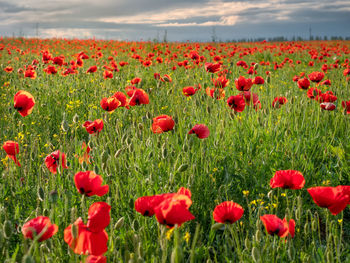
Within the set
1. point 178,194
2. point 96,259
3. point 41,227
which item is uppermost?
point 178,194

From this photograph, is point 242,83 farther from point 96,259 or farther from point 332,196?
point 96,259

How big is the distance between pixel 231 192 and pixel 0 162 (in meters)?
1.81

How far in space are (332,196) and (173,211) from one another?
63 centimetres

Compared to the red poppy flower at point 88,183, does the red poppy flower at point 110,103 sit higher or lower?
higher

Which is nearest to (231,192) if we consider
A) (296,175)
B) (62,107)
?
(296,175)

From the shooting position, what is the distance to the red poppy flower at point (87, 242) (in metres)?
1.10

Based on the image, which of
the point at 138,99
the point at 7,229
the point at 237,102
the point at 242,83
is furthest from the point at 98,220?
the point at 242,83

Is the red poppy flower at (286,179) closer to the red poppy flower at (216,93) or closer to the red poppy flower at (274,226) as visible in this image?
the red poppy flower at (274,226)

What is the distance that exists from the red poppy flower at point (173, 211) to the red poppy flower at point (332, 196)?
0.51 meters

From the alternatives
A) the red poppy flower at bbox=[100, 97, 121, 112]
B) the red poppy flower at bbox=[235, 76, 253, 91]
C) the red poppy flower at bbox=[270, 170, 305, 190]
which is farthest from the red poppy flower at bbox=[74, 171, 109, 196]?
the red poppy flower at bbox=[235, 76, 253, 91]

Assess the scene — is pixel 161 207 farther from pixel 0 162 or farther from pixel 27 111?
pixel 0 162

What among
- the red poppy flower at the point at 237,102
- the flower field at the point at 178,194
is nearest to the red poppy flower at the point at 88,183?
the flower field at the point at 178,194

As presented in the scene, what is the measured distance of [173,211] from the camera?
41.9 inches

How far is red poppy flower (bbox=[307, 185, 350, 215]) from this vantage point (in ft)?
4.15
